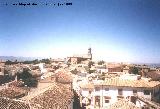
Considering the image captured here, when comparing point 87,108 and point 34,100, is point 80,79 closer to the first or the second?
point 87,108

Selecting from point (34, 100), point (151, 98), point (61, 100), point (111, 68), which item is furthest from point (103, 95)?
point (111, 68)

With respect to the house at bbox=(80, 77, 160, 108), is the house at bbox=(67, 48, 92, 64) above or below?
above

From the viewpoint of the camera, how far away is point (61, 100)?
19.9 m

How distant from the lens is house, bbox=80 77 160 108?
2998 cm

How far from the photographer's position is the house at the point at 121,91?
30.0 meters

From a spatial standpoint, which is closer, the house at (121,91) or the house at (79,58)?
the house at (121,91)

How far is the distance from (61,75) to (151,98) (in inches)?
504

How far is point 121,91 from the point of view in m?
30.6

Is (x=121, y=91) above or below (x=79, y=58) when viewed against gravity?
below

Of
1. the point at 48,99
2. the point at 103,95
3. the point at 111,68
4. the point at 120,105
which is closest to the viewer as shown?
the point at 48,99

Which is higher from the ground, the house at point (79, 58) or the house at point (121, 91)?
the house at point (79, 58)

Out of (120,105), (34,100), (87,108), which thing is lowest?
(87,108)

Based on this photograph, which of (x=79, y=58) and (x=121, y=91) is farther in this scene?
(x=79, y=58)

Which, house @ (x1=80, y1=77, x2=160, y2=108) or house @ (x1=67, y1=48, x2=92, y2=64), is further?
house @ (x1=67, y1=48, x2=92, y2=64)
